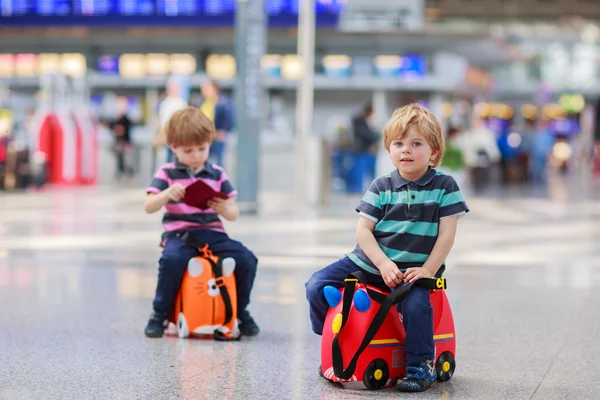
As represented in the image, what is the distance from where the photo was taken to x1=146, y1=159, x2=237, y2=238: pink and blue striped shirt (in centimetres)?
590

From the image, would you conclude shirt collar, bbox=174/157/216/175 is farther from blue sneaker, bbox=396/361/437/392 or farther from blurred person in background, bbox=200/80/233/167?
blurred person in background, bbox=200/80/233/167

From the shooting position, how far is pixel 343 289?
4.79 metres

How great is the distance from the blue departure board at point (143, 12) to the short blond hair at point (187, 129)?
88.7ft

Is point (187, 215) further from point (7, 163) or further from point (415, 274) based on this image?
point (7, 163)

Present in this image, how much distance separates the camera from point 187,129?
5.77 metres

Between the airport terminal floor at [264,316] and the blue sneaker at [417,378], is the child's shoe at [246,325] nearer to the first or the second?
the airport terminal floor at [264,316]

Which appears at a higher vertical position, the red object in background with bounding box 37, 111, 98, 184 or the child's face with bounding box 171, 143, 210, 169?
the child's face with bounding box 171, 143, 210, 169

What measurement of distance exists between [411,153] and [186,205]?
166cm

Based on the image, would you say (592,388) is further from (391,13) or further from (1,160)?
(391,13)

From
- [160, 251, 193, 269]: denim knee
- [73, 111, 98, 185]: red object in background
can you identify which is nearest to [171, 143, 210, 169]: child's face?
[160, 251, 193, 269]: denim knee

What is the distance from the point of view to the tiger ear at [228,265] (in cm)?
580

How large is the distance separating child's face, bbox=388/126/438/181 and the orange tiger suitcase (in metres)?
1.44

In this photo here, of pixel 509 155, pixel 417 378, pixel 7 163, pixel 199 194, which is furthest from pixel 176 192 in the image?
pixel 509 155

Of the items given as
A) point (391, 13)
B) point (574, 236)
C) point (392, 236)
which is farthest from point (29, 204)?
point (391, 13)
